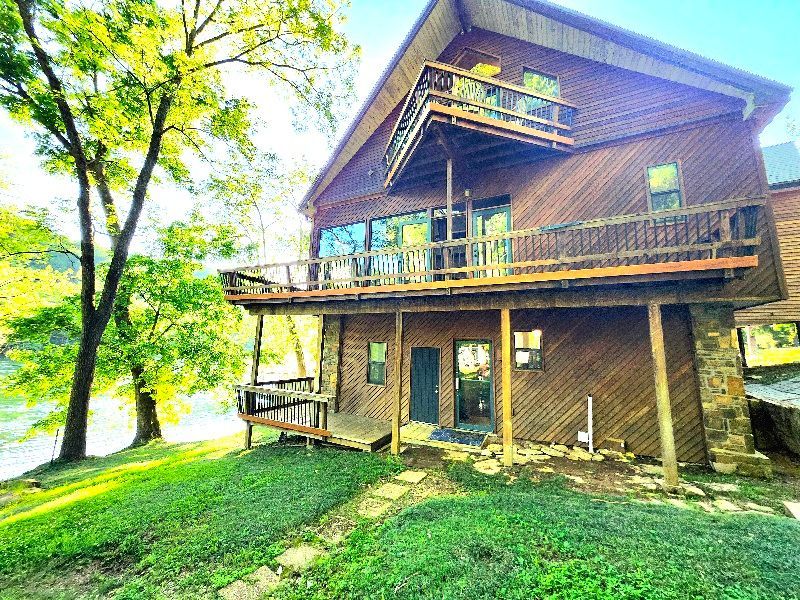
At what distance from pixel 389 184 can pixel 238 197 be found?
1030 centimetres

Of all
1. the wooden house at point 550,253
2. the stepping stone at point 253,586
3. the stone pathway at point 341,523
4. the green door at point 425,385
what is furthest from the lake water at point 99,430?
the stepping stone at point 253,586

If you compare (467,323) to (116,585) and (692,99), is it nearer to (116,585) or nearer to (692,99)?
(692,99)

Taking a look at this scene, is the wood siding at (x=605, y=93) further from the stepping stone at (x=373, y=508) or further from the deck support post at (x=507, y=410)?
the stepping stone at (x=373, y=508)

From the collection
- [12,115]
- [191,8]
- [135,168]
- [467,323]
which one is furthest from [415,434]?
[191,8]

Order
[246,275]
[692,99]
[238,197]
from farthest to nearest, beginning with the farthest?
[238,197] → [246,275] → [692,99]

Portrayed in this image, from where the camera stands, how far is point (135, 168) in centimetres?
1245

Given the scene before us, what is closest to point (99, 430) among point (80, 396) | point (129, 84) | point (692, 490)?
point (80, 396)

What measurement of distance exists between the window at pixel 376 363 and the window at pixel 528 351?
4493 millimetres

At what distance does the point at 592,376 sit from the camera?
26.6ft

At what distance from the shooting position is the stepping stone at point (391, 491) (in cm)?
584

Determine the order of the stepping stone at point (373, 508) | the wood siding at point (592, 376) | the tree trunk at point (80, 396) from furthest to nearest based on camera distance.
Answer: the tree trunk at point (80, 396)
the wood siding at point (592, 376)
the stepping stone at point (373, 508)

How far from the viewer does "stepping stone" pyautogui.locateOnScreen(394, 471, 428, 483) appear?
6.46 m

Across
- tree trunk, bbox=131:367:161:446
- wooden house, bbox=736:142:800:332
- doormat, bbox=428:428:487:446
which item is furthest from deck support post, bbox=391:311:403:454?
tree trunk, bbox=131:367:161:446

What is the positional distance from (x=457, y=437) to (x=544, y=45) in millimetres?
11897
